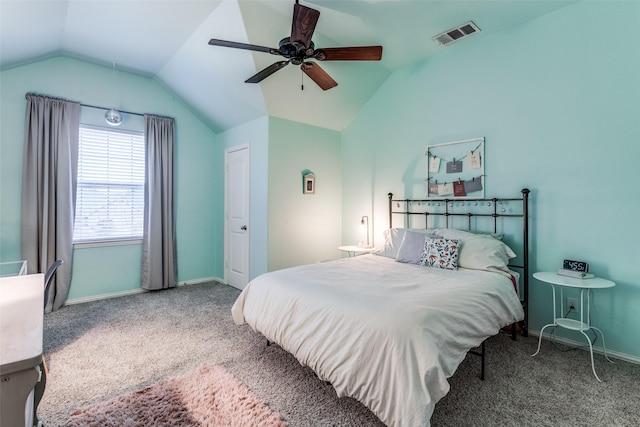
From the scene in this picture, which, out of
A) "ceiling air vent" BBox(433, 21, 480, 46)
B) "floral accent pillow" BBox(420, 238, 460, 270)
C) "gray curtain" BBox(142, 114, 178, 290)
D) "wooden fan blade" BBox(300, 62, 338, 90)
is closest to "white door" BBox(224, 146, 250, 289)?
"gray curtain" BBox(142, 114, 178, 290)

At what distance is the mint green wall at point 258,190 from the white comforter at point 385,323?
152cm

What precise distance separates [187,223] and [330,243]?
2.26 metres

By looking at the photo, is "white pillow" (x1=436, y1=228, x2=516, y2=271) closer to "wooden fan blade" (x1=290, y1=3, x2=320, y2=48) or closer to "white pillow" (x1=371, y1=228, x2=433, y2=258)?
"white pillow" (x1=371, y1=228, x2=433, y2=258)

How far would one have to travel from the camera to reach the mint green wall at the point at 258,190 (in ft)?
13.2

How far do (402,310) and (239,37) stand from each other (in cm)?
293

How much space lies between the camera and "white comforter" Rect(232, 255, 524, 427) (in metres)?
1.47

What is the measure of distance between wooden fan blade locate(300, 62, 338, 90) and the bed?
1.80 meters

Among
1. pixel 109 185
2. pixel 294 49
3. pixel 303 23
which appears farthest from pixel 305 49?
pixel 109 185

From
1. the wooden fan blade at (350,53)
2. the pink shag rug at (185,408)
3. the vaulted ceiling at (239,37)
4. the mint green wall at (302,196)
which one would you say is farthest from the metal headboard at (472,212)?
the pink shag rug at (185,408)

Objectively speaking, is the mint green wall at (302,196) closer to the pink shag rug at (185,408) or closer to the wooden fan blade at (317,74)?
the wooden fan blade at (317,74)

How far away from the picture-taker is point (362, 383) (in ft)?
5.24

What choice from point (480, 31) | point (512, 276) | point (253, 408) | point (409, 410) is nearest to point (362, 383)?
point (409, 410)

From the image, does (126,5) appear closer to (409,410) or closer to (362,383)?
(362,383)

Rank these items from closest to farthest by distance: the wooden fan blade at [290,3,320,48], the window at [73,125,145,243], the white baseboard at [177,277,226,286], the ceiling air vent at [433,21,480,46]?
the wooden fan blade at [290,3,320,48], the ceiling air vent at [433,21,480,46], the window at [73,125,145,243], the white baseboard at [177,277,226,286]
